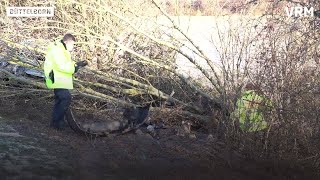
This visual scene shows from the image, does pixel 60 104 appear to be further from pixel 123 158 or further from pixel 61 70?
pixel 123 158

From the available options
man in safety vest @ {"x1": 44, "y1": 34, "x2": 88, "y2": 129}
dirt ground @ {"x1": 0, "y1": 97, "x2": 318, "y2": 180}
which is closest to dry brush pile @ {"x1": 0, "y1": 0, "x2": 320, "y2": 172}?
dirt ground @ {"x1": 0, "y1": 97, "x2": 318, "y2": 180}

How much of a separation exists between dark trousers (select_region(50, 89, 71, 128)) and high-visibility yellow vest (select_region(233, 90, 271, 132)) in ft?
9.28

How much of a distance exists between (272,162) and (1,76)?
592 centimetres

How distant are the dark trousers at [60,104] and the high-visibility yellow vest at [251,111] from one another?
2.83 m

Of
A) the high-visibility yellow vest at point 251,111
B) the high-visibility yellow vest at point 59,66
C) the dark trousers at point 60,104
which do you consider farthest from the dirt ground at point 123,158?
the high-visibility yellow vest at point 59,66

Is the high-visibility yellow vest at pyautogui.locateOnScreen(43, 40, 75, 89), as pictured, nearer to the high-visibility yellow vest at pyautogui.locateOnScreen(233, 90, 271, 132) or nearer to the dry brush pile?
the dry brush pile

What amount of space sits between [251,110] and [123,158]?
1919 millimetres

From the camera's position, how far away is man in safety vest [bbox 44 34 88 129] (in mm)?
7559

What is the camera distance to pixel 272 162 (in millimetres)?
6293

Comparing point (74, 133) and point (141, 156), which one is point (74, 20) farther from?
point (141, 156)

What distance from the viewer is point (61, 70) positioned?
7.58m

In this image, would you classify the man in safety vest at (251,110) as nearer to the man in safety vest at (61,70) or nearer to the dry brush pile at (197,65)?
the dry brush pile at (197,65)

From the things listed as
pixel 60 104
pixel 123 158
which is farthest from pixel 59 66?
pixel 123 158

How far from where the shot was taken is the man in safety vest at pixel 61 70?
7559 mm
